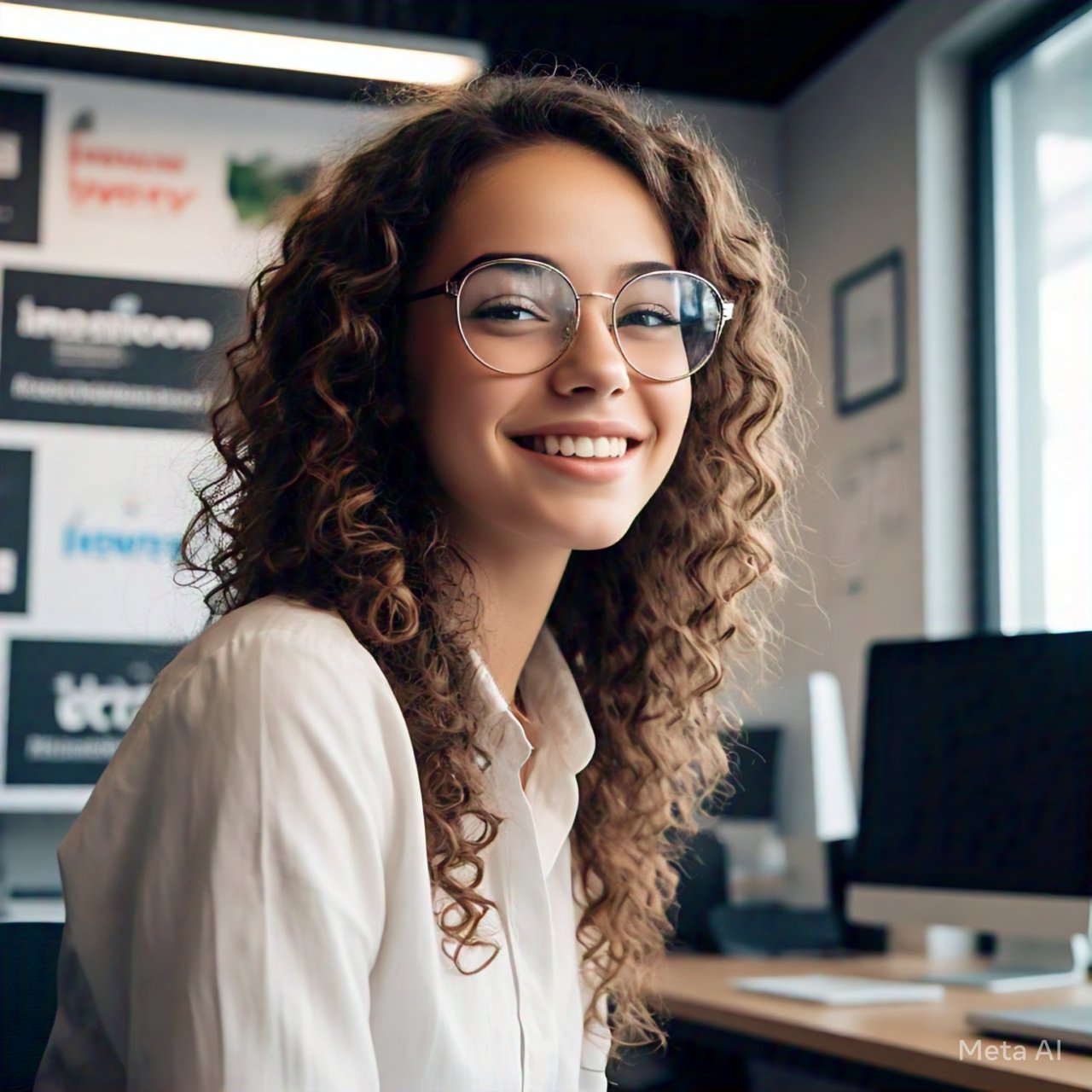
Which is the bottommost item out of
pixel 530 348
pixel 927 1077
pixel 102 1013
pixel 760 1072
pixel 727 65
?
pixel 760 1072

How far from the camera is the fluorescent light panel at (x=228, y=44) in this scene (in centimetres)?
301

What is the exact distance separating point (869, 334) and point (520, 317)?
2.75 metres

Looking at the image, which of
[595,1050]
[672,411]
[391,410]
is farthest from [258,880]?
[595,1050]

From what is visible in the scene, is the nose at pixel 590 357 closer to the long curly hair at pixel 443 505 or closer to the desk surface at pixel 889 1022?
the long curly hair at pixel 443 505

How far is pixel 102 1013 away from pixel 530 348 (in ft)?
1.95

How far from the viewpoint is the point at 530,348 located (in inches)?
45.5

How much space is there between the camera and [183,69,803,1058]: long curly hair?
3.72 feet

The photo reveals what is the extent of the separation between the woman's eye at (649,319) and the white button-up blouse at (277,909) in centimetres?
36

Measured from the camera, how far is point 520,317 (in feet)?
3.79

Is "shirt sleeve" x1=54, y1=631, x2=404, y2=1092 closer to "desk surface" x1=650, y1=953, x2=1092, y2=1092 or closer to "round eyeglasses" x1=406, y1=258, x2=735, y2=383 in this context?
"round eyeglasses" x1=406, y1=258, x2=735, y2=383

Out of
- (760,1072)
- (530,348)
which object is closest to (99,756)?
(760,1072)

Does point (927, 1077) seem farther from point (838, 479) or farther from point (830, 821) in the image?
point (838, 479)

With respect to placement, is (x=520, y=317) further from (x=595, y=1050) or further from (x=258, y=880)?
(x=595, y=1050)

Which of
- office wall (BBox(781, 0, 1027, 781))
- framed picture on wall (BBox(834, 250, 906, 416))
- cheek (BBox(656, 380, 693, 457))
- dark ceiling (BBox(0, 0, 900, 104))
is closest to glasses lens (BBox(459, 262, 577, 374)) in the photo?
cheek (BBox(656, 380, 693, 457))
